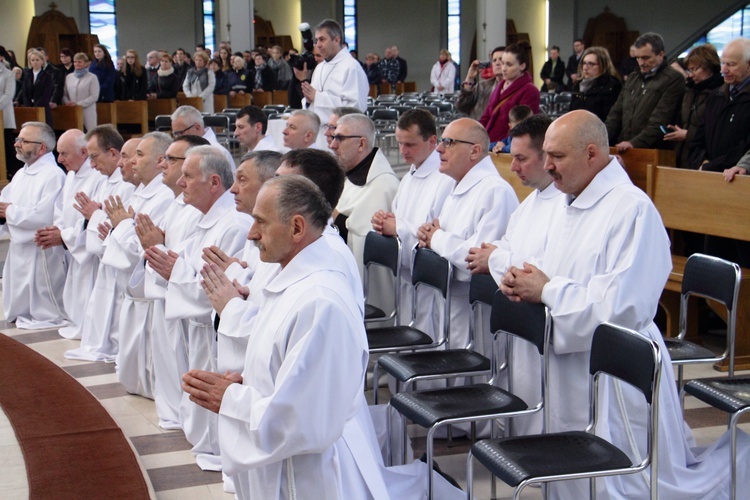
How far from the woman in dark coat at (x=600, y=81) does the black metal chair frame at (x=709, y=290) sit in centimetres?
310

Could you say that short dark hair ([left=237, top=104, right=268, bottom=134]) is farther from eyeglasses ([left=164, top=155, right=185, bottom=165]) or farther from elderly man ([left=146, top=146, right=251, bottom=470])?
elderly man ([left=146, top=146, right=251, bottom=470])

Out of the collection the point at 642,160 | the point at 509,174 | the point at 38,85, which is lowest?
the point at 509,174

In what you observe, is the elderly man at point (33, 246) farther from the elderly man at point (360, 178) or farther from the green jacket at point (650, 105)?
the green jacket at point (650, 105)

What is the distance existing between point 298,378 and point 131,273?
3362 millimetres

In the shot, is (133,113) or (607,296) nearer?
(607,296)

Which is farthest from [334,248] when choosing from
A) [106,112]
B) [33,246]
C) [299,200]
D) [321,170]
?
[106,112]

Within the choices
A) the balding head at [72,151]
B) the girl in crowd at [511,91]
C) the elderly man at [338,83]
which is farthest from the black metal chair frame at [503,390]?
the elderly man at [338,83]

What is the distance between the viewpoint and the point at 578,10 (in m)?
28.4

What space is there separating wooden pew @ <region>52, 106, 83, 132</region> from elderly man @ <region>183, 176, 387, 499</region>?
36.6 feet

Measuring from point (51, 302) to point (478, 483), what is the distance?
4490 mm

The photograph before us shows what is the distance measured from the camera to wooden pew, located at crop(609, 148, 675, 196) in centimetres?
663

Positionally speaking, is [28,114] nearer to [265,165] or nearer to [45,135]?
[45,135]

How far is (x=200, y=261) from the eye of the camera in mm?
4992

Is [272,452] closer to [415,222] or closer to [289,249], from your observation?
[289,249]
